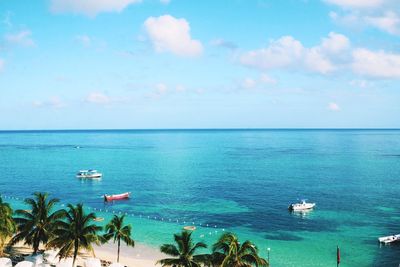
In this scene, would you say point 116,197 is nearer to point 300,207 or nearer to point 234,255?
point 300,207

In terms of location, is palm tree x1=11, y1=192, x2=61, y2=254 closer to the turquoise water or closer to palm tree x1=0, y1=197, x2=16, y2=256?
palm tree x1=0, y1=197, x2=16, y2=256

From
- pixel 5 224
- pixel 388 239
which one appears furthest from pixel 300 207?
pixel 5 224

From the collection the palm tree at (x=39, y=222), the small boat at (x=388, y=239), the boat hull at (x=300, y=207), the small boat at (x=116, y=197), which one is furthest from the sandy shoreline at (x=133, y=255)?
the boat hull at (x=300, y=207)

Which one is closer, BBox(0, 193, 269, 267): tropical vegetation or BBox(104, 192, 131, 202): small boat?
BBox(0, 193, 269, 267): tropical vegetation

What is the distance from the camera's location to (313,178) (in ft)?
470

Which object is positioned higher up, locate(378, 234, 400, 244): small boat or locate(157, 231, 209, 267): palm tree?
locate(157, 231, 209, 267): palm tree

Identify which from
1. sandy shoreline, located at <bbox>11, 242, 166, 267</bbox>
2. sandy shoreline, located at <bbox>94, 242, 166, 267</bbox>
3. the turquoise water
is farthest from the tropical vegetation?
the turquoise water

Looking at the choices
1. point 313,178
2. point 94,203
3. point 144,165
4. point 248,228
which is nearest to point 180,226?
point 248,228

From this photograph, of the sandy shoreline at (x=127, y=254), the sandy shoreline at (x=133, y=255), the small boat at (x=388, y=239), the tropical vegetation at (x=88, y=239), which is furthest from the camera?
the small boat at (x=388, y=239)

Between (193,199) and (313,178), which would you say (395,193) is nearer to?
(313,178)

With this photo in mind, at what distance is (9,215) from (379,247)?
60483mm

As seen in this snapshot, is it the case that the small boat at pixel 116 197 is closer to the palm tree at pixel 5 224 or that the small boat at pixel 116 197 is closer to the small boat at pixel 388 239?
the palm tree at pixel 5 224

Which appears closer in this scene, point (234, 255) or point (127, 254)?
point (234, 255)

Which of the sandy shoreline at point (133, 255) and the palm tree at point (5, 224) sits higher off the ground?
the palm tree at point (5, 224)
